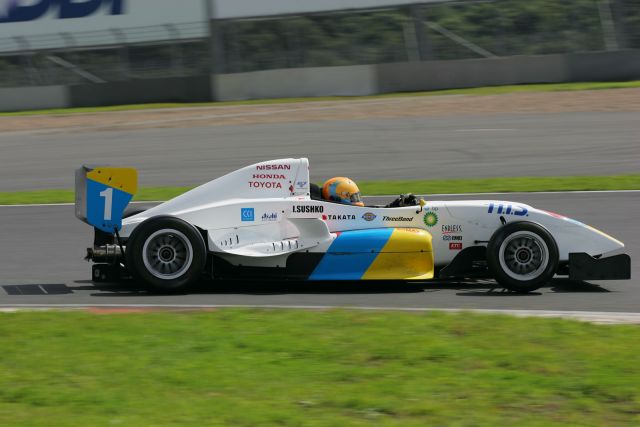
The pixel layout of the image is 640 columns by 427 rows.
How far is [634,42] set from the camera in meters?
28.6

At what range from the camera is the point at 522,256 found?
345 inches

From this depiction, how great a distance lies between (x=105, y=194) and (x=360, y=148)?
11.1 metres

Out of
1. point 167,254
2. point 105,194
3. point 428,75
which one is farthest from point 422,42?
point 167,254

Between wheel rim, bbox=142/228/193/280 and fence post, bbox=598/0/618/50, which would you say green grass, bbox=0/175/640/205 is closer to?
wheel rim, bbox=142/228/193/280

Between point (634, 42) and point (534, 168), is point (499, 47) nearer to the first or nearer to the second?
point (634, 42)

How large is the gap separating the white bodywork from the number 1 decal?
2.00ft

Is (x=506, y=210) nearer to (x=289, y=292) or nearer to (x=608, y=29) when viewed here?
(x=289, y=292)

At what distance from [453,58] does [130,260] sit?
22614 millimetres

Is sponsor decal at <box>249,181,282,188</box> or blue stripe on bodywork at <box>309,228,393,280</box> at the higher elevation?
sponsor decal at <box>249,181,282,188</box>

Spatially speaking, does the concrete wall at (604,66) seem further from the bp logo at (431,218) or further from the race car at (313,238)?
the bp logo at (431,218)

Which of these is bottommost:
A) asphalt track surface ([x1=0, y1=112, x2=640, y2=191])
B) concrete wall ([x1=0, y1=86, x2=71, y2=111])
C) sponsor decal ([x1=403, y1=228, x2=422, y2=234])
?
sponsor decal ([x1=403, y1=228, x2=422, y2=234])

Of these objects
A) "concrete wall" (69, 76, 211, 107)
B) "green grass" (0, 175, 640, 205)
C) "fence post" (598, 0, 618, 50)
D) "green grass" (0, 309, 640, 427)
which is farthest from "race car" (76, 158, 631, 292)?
"concrete wall" (69, 76, 211, 107)

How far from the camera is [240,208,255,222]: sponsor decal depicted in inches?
356

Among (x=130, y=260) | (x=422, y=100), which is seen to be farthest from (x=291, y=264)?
(x=422, y=100)
